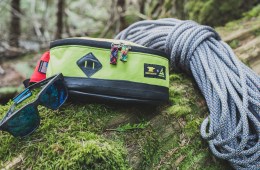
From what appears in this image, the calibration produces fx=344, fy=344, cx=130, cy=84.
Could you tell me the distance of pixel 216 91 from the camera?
167 centimetres

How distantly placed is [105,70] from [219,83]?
62 cm

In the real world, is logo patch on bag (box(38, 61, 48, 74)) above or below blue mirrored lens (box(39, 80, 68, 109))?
above

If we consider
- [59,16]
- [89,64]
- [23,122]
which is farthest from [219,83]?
[59,16]

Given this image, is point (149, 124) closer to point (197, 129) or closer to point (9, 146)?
point (197, 129)

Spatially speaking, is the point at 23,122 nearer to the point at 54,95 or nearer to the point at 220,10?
the point at 54,95

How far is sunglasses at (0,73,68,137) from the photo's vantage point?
1.26 metres

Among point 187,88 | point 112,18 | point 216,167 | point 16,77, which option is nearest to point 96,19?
point 112,18

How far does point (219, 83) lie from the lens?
1722mm

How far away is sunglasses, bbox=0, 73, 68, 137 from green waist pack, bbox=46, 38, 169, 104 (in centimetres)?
5

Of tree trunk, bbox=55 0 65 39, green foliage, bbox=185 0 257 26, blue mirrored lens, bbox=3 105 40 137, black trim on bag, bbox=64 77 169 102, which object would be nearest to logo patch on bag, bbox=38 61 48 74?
black trim on bag, bbox=64 77 169 102

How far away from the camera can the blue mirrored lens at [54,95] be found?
1.35 meters

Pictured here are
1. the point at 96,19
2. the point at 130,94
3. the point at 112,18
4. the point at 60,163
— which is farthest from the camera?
the point at 96,19

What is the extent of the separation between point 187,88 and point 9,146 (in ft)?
3.26

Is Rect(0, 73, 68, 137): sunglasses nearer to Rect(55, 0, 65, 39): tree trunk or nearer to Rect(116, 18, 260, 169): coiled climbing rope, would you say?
Rect(116, 18, 260, 169): coiled climbing rope
